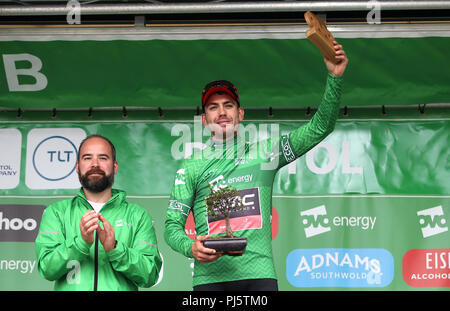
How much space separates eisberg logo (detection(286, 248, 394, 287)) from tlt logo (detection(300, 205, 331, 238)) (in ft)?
0.40

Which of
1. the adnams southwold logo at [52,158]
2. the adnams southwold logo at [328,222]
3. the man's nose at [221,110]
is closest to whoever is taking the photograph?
the man's nose at [221,110]

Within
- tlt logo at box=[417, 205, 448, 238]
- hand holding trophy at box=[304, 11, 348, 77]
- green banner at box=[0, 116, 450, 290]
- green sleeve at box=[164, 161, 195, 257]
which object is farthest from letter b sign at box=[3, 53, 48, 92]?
tlt logo at box=[417, 205, 448, 238]

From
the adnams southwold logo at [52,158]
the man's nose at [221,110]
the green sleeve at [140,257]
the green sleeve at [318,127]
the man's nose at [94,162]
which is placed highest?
the adnams southwold logo at [52,158]

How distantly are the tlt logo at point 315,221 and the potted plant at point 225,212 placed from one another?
61.7 inches

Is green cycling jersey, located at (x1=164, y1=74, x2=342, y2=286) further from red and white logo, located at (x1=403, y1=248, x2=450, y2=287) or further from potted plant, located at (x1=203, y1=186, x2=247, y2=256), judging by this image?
red and white logo, located at (x1=403, y1=248, x2=450, y2=287)

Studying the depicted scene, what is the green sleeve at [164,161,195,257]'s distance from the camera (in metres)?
2.94

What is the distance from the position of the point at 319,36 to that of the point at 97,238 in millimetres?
1311

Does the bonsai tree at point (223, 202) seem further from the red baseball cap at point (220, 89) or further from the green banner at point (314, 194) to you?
the green banner at point (314, 194)

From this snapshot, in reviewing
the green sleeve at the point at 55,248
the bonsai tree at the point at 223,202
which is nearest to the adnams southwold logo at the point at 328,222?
the bonsai tree at the point at 223,202

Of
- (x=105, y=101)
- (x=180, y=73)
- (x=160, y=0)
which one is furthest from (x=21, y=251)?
(x=160, y=0)

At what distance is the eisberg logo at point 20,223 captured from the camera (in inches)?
173

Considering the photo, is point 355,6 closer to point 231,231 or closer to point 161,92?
point 161,92

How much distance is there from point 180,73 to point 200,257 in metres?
1.96

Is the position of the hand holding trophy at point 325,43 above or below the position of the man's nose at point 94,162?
above
